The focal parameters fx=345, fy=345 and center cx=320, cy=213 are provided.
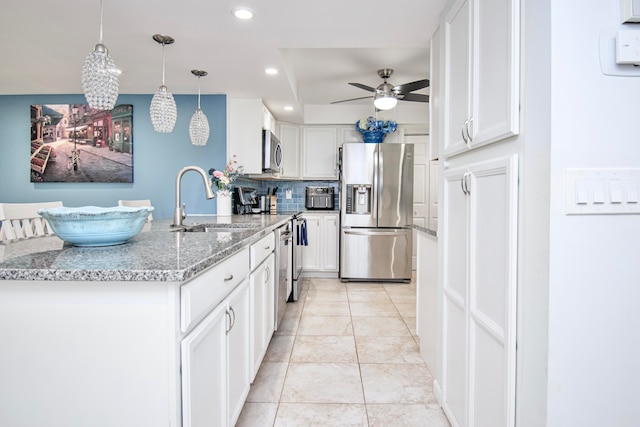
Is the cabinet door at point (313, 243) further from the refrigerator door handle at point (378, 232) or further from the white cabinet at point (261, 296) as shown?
the white cabinet at point (261, 296)

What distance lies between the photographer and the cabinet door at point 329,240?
4.63 meters

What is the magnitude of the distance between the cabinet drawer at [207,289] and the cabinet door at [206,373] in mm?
43

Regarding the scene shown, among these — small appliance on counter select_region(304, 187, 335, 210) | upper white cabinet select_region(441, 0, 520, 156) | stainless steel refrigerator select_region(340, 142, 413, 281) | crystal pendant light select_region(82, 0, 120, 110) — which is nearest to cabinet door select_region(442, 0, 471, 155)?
upper white cabinet select_region(441, 0, 520, 156)

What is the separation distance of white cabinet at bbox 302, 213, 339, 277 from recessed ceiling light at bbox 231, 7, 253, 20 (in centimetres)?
291

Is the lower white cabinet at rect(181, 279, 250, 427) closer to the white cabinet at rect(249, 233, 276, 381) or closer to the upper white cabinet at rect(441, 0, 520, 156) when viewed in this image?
the white cabinet at rect(249, 233, 276, 381)

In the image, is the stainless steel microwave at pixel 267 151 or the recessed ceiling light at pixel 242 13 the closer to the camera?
the recessed ceiling light at pixel 242 13

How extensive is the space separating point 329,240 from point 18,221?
127 inches

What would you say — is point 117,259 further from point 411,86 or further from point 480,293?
point 411,86

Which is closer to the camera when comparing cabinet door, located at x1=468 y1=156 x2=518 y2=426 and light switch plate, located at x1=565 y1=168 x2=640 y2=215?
light switch plate, located at x1=565 y1=168 x2=640 y2=215

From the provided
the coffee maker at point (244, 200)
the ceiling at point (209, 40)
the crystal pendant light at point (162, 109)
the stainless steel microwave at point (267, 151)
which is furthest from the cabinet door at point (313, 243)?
the crystal pendant light at point (162, 109)

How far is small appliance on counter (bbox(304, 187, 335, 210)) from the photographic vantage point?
191 inches

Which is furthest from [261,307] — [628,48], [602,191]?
[628,48]

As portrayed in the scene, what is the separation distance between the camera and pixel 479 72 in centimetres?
133

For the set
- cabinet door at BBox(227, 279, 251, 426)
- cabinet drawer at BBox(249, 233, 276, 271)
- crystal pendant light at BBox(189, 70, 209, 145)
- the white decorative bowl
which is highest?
crystal pendant light at BBox(189, 70, 209, 145)
